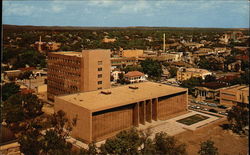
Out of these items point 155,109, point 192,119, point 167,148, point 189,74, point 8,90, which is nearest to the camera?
point 167,148

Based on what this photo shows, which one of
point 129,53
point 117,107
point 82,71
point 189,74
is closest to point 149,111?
point 117,107

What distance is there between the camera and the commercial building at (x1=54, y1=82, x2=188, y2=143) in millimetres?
8195

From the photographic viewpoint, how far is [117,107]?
8703 mm

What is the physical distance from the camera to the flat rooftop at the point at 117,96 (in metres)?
8.44

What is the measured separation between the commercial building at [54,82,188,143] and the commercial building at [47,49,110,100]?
4.55 feet

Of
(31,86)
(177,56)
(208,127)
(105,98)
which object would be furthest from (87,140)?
(177,56)

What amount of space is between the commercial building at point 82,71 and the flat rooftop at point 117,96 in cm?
139

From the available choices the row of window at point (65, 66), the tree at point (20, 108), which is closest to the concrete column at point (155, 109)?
the row of window at point (65, 66)

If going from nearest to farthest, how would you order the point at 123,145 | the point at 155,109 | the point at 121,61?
the point at 123,145 < the point at 155,109 < the point at 121,61

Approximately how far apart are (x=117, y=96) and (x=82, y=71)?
267 centimetres

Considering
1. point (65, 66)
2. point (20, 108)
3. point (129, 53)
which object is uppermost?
point (129, 53)

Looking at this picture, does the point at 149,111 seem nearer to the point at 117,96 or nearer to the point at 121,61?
the point at 117,96

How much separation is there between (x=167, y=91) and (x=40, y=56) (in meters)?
16.6

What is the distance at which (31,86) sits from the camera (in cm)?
1659
